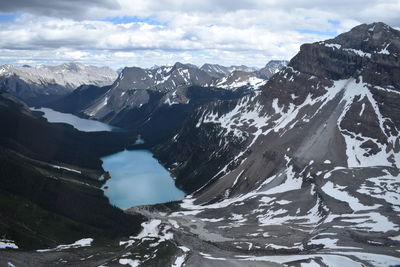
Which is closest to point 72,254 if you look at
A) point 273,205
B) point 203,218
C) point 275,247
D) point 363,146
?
point 275,247

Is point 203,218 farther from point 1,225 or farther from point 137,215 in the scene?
point 1,225

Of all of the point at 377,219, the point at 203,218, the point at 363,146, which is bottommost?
the point at 203,218

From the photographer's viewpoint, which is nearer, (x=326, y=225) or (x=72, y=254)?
(x=72, y=254)

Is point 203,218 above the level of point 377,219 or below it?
below

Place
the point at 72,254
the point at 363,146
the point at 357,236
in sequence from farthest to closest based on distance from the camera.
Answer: the point at 363,146
the point at 357,236
the point at 72,254

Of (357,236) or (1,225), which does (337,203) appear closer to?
(357,236)

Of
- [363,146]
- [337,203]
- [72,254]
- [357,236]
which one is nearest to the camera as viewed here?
[72,254]

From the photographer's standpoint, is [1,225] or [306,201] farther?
[306,201]

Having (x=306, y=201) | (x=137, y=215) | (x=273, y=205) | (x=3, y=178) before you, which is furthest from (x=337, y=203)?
(x=3, y=178)

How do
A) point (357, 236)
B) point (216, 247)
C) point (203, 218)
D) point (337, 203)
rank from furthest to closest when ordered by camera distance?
1. point (203, 218)
2. point (337, 203)
3. point (216, 247)
4. point (357, 236)
